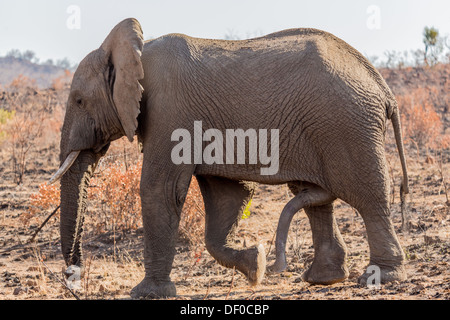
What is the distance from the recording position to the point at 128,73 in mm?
5762

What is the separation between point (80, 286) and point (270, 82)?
8.21 ft

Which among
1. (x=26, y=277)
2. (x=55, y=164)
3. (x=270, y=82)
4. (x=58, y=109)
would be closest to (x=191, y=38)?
(x=270, y=82)

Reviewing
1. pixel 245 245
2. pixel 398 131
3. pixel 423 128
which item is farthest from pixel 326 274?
pixel 423 128

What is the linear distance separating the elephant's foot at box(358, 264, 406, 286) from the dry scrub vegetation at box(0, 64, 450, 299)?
0.08 metres

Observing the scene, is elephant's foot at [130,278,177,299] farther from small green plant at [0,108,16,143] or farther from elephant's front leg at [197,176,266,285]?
small green plant at [0,108,16,143]

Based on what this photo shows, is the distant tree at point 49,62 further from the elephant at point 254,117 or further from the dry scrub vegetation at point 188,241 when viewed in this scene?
the elephant at point 254,117

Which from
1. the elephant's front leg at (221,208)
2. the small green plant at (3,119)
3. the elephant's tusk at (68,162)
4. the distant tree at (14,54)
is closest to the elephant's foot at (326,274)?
the elephant's front leg at (221,208)

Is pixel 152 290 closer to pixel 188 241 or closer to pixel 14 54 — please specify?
pixel 188 241

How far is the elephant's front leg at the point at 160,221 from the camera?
5699 millimetres

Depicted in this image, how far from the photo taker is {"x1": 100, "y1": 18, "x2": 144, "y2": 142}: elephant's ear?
18.7ft

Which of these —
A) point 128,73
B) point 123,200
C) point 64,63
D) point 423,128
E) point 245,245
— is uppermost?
point 64,63

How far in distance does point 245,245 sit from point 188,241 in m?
0.76

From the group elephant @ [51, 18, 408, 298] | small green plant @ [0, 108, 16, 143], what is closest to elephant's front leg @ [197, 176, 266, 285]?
elephant @ [51, 18, 408, 298]

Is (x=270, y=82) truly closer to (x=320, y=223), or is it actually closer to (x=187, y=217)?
(x=320, y=223)
